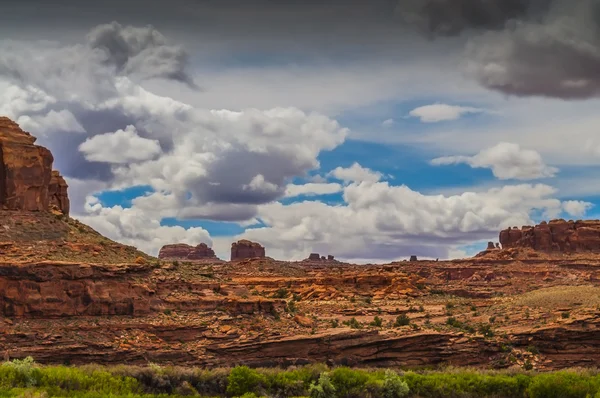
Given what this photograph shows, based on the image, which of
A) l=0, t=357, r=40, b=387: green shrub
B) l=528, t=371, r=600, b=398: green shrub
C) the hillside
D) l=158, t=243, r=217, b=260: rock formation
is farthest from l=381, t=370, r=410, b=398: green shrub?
l=158, t=243, r=217, b=260: rock formation

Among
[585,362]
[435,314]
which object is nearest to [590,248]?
[435,314]

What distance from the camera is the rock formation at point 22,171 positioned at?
2290 inches

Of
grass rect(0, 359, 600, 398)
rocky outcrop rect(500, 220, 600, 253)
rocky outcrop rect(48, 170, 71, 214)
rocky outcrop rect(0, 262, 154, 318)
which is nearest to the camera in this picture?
grass rect(0, 359, 600, 398)

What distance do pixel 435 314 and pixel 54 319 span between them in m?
33.7

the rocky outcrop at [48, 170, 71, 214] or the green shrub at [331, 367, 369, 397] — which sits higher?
the rocky outcrop at [48, 170, 71, 214]

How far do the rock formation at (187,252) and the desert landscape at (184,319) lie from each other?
369ft

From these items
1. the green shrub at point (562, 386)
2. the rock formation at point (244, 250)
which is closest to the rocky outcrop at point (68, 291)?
the green shrub at point (562, 386)

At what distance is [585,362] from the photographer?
1966 inches

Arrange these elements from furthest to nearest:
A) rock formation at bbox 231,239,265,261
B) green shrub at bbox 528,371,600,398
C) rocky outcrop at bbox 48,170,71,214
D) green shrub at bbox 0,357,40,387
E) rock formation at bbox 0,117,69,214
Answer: rock formation at bbox 231,239,265,261, rocky outcrop at bbox 48,170,71,214, rock formation at bbox 0,117,69,214, green shrub at bbox 528,371,600,398, green shrub at bbox 0,357,40,387

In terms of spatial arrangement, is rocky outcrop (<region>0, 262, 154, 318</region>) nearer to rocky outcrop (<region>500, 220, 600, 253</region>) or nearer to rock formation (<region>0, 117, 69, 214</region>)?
rock formation (<region>0, 117, 69, 214</region>)

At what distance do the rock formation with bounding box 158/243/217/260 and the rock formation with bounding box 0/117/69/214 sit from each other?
11874cm

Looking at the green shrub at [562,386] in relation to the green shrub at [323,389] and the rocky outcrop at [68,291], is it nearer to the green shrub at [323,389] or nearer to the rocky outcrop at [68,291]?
the green shrub at [323,389]

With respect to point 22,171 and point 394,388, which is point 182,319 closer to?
point 394,388

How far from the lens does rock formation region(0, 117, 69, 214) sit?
191ft
